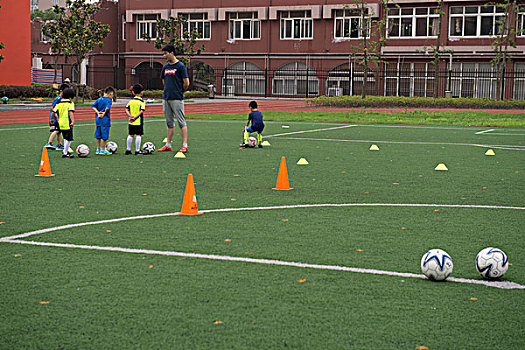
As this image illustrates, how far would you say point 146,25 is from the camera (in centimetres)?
6975

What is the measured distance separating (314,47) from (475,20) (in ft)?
43.0

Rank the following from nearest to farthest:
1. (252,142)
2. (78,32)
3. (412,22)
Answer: (252,142), (78,32), (412,22)

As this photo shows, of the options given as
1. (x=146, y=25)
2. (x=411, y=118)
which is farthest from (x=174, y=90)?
(x=146, y=25)

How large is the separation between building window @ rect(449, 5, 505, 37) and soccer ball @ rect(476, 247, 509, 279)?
52653 millimetres

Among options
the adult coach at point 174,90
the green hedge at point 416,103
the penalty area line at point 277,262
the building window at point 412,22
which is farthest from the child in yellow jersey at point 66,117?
the building window at point 412,22

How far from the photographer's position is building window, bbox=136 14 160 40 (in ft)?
227

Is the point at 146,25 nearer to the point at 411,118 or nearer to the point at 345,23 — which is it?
the point at 345,23

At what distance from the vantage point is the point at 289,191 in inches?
425

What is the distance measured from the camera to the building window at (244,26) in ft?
213

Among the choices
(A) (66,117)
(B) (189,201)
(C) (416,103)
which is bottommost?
(B) (189,201)

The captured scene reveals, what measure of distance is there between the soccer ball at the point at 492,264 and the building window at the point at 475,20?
5265cm

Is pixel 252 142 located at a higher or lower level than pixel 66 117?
lower

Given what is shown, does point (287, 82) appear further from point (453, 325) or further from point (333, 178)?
point (453, 325)

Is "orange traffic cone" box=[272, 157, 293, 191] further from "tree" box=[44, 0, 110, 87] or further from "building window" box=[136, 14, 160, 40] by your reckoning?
"building window" box=[136, 14, 160, 40]
